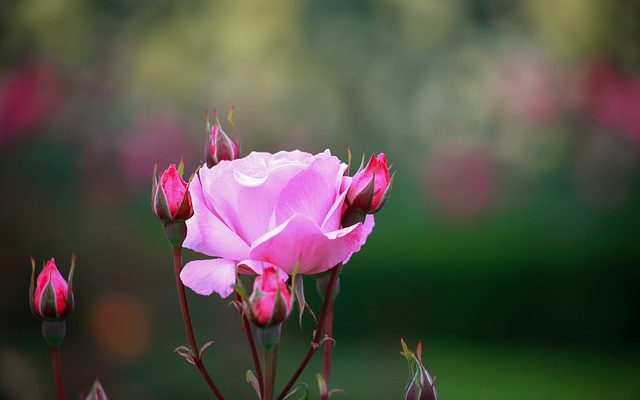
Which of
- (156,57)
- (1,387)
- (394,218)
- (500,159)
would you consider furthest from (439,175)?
(1,387)

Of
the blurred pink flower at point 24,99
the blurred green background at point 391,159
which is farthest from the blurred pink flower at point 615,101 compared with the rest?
the blurred pink flower at point 24,99

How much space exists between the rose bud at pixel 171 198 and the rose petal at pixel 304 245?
0.17ft

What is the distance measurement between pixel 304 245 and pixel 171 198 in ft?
0.26

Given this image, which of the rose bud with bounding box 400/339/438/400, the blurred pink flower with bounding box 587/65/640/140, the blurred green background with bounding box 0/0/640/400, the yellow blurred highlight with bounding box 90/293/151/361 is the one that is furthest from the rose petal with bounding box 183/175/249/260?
the blurred pink flower with bounding box 587/65/640/140

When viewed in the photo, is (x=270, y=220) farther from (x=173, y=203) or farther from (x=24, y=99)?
(x=24, y=99)

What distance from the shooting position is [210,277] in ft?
1.58

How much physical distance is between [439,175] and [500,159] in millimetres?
335

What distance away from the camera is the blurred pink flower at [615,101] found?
9.06 feet

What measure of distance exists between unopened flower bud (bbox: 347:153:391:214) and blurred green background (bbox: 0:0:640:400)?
1637 mm

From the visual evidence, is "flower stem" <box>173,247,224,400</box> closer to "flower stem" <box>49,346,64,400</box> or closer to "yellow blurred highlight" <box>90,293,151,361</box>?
"flower stem" <box>49,346,64,400</box>

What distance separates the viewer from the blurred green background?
232 centimetres

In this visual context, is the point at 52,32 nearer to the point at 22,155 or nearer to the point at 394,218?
the point at 22,155


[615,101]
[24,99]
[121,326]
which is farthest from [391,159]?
[24,99]

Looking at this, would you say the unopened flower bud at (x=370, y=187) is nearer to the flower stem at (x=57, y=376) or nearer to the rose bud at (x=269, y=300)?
the rose bud at (x=269, y=300)
